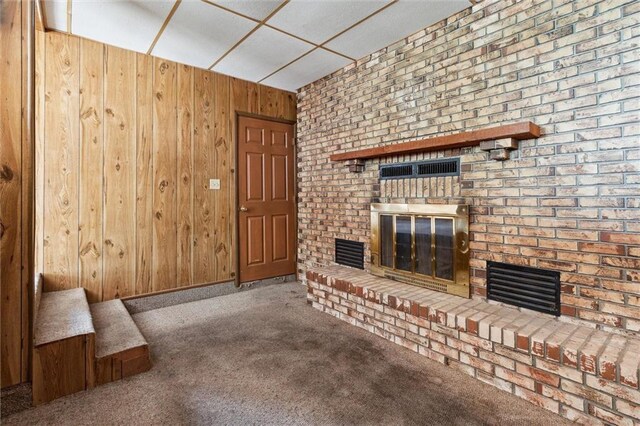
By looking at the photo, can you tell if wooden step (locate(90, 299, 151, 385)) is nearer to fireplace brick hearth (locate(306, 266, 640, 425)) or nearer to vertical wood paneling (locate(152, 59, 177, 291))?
vertical wood paneling (locate(152, 59, 177, 291))

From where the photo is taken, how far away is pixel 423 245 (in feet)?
8.79

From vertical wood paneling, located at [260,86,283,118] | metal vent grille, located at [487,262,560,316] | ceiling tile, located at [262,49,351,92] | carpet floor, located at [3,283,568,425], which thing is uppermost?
ceiling tile, located at [262,49,351,92]

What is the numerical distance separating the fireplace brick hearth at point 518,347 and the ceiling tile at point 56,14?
3222mm

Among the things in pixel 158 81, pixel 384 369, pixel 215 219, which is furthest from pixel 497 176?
pixel 158 81

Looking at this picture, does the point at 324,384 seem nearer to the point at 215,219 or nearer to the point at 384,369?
the point at 384,369

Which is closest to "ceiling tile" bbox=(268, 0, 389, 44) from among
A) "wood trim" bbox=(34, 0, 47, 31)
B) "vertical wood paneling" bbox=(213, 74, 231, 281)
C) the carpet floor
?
"vertical wood paneling" bbox=(213, 74, 231, 281)

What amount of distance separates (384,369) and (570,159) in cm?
173

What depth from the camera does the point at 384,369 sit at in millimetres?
2018

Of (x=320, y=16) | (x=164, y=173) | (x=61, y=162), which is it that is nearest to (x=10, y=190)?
(x=61, y=162)

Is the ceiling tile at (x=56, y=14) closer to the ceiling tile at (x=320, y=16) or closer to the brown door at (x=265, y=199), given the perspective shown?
the ceiling tile at (x=320, y=16)

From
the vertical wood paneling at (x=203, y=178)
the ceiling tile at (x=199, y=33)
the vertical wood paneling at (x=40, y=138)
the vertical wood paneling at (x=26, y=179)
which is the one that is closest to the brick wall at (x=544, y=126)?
the ceiling tile at (x=199, y=33)

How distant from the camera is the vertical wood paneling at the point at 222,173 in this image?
11.8ft

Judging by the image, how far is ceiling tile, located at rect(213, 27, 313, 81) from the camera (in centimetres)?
285

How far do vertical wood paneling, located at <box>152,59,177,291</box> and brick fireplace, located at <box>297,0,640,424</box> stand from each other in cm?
173
